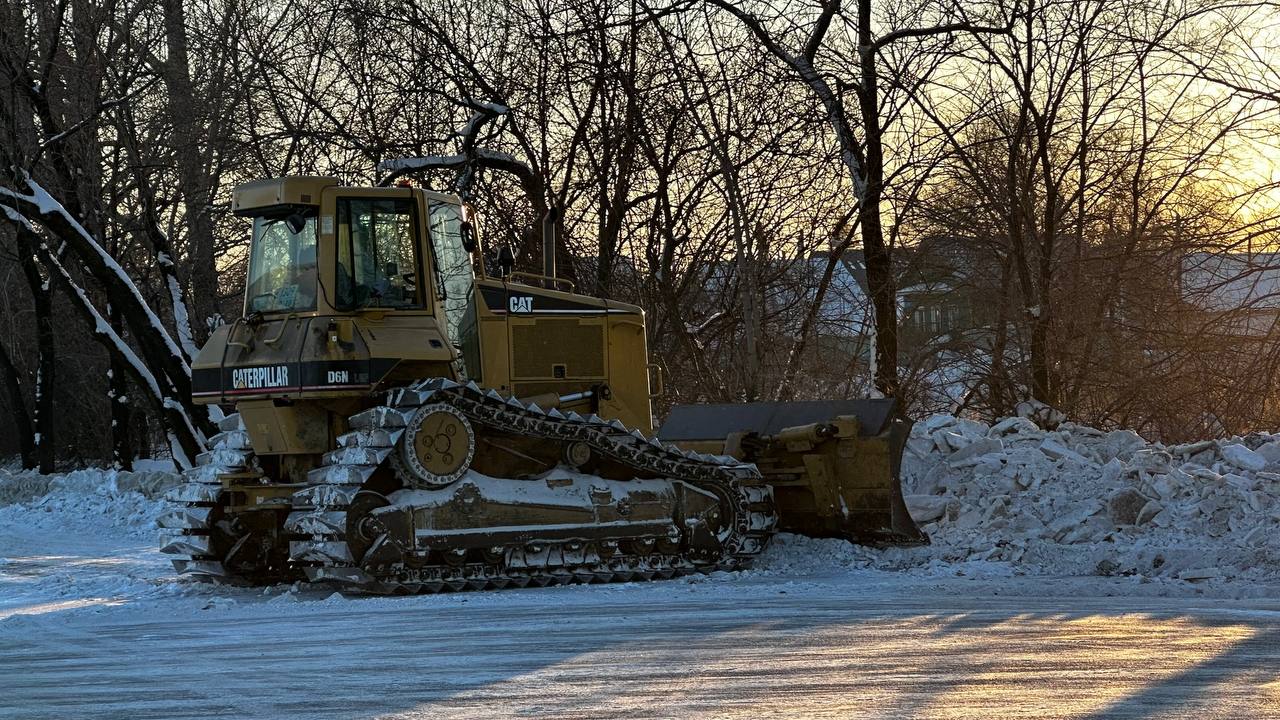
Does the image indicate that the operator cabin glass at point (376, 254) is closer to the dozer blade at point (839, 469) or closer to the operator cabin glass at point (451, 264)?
the operator cabin glass at point (451, 264)

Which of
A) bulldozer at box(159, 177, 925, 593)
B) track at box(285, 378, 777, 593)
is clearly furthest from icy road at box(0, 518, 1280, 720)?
bulldozer at box(159, 177, 925, 593)

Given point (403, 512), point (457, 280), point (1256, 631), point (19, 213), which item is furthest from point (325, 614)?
point (19, 213)

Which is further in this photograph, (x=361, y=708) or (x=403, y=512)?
(x=403, y=512)

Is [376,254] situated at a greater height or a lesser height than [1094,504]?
greater

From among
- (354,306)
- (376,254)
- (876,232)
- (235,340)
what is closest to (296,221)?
(376,254)

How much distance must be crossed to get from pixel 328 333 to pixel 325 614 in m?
2.15

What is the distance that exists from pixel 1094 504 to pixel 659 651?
5.92m

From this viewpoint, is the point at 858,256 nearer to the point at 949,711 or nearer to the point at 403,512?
the point at 403,512

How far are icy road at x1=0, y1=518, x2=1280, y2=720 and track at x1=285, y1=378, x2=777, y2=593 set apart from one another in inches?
14.1

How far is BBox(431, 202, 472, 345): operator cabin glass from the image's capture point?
11281mm

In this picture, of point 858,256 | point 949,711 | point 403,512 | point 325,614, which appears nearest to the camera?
point 949,711

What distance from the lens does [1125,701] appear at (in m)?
6.22

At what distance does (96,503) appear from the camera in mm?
19844

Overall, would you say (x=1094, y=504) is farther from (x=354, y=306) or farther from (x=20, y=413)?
(x=20, y=413)
